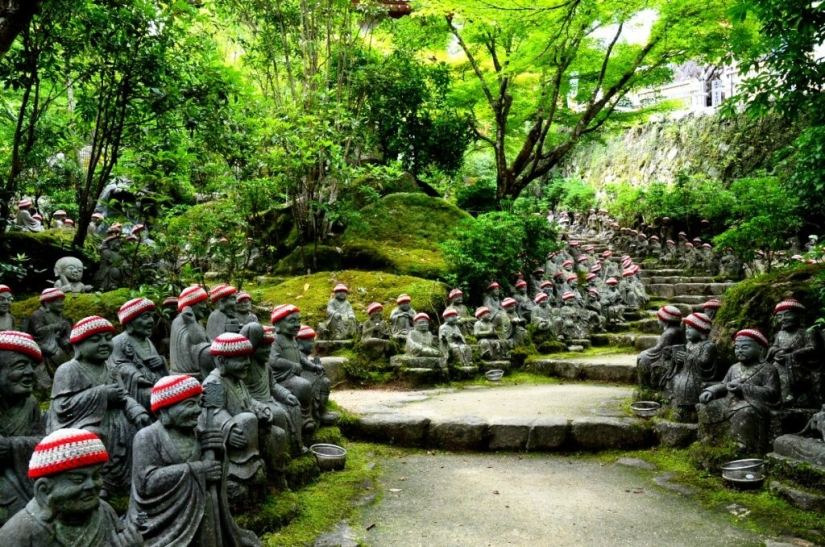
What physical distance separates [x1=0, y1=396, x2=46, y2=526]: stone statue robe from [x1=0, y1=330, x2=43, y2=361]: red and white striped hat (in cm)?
32

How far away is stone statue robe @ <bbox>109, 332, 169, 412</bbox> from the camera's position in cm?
504

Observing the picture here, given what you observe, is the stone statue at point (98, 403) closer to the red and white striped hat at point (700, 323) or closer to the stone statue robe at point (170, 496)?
the stone statue robe at point (170, 496)

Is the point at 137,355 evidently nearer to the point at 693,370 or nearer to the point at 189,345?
the point at 189,345

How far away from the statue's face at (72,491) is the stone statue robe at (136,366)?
8.02ft

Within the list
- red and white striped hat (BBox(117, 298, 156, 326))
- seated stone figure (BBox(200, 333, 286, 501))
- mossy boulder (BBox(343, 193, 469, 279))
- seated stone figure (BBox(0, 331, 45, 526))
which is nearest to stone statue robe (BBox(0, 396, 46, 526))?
seated stone figure (BBox(0, 331, 45, 526))

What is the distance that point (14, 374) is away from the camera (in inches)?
146

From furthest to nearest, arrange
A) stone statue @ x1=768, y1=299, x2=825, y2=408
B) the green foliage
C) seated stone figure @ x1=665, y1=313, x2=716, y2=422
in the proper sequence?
the green foliage → seated stone figure @ x1=665, y1=313, x2=716, y2=422 → stone statue @ x1=768, y1=299, x2=825, y2=408

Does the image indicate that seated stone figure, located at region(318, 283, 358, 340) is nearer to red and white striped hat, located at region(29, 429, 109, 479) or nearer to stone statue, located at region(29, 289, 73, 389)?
stone statue, located at region(29, 289, 73, 389)

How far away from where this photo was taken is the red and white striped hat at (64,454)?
2.49 meters

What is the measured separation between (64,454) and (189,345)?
11.7 feet

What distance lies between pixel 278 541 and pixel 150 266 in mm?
7113

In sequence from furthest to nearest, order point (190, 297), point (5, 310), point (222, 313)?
point (5, 310)
point (222, 313)
point (190, 297)

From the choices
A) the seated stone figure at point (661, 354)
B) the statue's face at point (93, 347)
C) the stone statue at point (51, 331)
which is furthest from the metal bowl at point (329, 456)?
the seated stone figure at point (661, 354)

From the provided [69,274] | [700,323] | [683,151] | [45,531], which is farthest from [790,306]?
[683,151]
